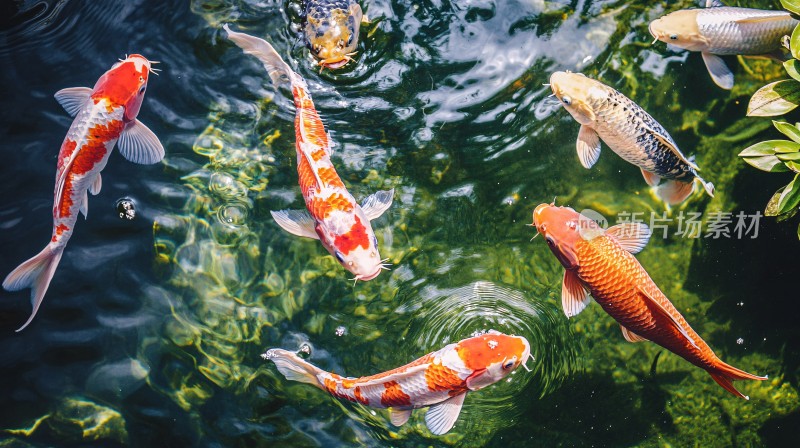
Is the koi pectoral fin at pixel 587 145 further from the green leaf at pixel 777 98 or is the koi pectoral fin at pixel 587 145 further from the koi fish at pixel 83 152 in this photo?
the koi fish at pixel 83 152

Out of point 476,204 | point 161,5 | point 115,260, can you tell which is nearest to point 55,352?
point 115,260

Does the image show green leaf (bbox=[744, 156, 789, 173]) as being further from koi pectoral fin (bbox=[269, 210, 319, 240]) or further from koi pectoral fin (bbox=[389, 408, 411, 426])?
koi pectoral fin (bbox=[269, 210, 319, 240])

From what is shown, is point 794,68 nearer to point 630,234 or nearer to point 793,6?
point 793,6

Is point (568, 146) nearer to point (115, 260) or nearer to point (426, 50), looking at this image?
point (426, 50)

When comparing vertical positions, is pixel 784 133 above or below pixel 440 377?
above

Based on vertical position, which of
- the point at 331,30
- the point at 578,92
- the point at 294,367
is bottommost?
the point at 294,367

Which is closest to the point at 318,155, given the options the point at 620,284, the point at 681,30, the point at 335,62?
the point at 335,62

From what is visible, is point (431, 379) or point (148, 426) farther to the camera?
point (148, 426)
